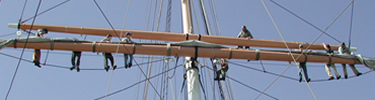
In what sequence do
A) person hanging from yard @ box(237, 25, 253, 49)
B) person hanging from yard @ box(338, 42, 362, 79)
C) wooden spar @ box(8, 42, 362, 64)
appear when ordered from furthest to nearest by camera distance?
person hanging from yard @ box(237, 25, 253, 49), person hanging from yard @ box(338, 42, 362, 79), wooden spar @ box(8, 42, 362, 64)

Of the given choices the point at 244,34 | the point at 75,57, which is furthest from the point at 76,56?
the point at 244,34

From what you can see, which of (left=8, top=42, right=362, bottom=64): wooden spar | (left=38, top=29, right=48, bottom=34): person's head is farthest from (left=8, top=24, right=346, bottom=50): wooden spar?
(left=8, top=42, right=362, bottom=64): wooden spar

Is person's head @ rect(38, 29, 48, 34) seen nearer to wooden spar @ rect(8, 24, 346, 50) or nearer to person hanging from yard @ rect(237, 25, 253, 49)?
wooden spar @ rect(8, 24, 346, 50)

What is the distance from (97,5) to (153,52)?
152 centimetres

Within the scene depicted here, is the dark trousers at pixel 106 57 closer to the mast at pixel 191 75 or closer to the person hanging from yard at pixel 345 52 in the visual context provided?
the mast at pixel 191 75

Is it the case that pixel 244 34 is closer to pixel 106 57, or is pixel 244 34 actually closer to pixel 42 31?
pixel 106 57

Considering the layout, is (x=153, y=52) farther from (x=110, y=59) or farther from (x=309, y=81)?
(x=309, y=81)

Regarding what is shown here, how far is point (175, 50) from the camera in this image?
360 inches

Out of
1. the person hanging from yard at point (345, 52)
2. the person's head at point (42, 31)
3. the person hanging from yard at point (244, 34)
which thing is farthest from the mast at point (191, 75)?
the person hanging from yard at point (345, 52)

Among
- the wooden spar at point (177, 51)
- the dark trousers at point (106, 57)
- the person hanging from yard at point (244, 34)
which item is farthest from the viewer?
the person hanging from yard at point (244, 34)

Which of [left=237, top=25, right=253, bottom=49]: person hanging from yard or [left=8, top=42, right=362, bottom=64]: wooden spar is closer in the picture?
[left=8, top=42, right=362, bottom=64]: wooden spar

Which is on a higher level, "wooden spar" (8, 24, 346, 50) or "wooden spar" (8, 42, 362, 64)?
"wooden spar" (8, 24, 346, 50)

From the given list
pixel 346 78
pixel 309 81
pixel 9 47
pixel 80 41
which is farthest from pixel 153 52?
pixel 346 78

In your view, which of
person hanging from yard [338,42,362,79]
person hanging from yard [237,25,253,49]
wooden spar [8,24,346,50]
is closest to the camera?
wooden spar [8,24,346,50]
